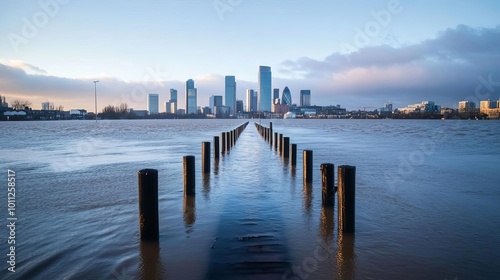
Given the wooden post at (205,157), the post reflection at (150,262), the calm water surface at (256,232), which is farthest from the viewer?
the wooden post at (205,157)

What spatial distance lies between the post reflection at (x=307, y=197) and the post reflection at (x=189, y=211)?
252 centimetres

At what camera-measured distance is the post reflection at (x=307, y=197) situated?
25.7 ft

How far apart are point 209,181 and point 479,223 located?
754 cm

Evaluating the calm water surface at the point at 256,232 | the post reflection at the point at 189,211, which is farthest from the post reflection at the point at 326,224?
the post reflection at the point at 189,211

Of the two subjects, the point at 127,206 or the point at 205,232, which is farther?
the point at 127,206

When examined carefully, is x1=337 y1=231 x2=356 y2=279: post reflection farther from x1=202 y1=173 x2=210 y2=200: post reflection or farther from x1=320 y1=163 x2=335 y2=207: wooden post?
x1=202 y1=173 x2=210 y2=200: post reflection

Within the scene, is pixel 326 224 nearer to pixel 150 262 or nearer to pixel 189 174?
pixel 150 262

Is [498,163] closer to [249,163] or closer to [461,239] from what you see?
[249,163]

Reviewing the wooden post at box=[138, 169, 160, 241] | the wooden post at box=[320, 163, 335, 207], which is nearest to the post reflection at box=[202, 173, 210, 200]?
the wooden post at box=[320, 163, 335, 207]

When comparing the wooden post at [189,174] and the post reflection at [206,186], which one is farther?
the post reflection at [206,186]

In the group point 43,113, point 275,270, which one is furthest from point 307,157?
point 43,113

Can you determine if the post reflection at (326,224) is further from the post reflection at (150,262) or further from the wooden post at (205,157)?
the wooden post at (205,157)

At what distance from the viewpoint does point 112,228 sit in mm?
6602

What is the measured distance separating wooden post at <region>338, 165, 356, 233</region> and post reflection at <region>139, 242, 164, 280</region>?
3267 millimetres
